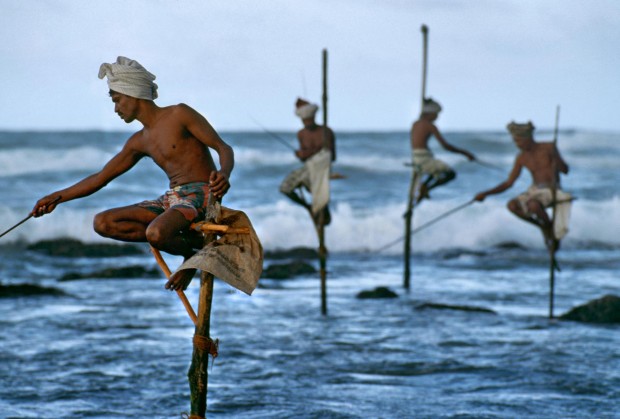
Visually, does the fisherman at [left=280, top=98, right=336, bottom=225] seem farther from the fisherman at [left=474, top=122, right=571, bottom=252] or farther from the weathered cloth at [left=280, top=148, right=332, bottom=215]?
the fisherman at [left=474, top=122, right=571, bottom=252]

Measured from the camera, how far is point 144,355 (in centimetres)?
1243

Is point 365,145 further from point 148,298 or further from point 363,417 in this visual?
point 363,417

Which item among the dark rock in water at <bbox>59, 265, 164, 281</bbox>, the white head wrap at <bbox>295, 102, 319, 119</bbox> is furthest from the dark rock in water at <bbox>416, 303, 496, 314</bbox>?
the dark rock in water at <bbox>59, 265, 164, 281</bbox>

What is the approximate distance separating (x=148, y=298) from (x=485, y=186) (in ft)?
79.5

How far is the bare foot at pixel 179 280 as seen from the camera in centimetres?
631

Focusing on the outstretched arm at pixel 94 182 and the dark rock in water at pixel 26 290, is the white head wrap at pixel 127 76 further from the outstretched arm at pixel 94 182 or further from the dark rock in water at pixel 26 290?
the dark rock in water at pixel 26 290

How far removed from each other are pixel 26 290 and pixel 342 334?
17.8 ft

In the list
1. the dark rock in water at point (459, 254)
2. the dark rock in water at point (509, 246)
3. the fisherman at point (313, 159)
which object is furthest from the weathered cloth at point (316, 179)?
the dark rock in water at point (509, 246)

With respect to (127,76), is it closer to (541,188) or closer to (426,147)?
(541,188)

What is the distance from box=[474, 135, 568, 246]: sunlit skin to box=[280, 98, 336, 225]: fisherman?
6.05 ft

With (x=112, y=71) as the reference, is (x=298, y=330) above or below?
below

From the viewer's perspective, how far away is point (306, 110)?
48.6 feet

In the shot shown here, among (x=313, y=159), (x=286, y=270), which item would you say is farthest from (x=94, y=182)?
(x=286, y=270)

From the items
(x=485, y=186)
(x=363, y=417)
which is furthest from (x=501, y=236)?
(x=363, y=417)
